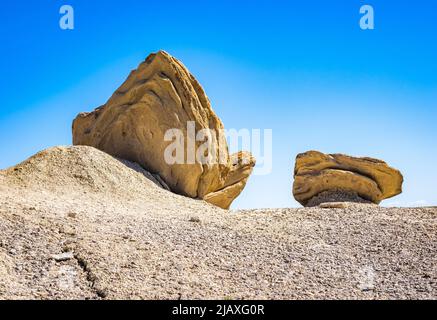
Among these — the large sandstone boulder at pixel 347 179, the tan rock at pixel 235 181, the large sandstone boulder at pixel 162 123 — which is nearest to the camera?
the large sandstone boulder at pixel 162 123

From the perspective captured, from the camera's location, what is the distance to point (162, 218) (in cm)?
1272

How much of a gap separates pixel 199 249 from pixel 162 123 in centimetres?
1055

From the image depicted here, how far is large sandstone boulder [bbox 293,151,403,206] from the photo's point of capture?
25.0 metres

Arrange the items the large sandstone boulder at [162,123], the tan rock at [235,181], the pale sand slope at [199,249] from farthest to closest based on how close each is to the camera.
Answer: the tan rock at [235,181], the large sandstone boulder at [162,123], the pale sand slope at [199,249]

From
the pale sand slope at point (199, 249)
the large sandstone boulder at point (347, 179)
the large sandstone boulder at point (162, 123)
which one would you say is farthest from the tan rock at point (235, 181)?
the pale sand slope at point (199, 249)

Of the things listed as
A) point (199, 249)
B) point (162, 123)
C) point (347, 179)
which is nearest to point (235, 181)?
point (347, 179)

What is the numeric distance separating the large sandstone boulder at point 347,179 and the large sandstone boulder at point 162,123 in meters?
6.53

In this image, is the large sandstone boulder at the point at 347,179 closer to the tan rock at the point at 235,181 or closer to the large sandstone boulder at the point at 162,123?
the tan rock at the point at 235,181

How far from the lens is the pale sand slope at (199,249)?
25.9 feet

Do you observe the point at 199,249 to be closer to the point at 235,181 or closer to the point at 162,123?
the point at 162,123

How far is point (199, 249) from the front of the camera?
9.80 metres

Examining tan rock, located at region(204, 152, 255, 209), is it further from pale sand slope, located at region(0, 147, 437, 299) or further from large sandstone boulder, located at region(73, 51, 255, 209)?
pale sand slope, located at region(0, 147, 437, 299)

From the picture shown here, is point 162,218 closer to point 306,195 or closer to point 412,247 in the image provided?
point 412,247
